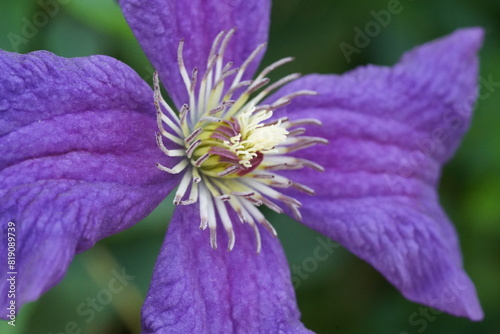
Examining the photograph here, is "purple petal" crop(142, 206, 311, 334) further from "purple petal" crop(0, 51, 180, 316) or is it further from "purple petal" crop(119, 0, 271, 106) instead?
"purple petal" crop(119, 0, 271, 106)

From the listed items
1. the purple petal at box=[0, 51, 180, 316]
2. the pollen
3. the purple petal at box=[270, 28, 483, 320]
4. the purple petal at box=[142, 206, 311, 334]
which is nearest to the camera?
the purple petal at box=[0, 51, 180, 316]

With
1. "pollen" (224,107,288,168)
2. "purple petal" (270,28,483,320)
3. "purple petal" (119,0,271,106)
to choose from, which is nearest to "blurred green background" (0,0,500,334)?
"purple petal" (270,28,483,320)

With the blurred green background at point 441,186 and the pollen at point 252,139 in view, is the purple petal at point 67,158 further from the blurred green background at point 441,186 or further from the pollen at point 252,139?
the blurred green background at point 441,186

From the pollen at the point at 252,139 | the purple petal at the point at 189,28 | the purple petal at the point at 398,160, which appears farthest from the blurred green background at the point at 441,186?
the pollen at the point at 252,139

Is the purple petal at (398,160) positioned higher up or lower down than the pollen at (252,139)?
lower down

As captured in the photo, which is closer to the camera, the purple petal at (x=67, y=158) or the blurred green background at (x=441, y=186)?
the purple petal at (x=67, y=158)

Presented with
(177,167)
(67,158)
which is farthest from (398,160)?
(67,158)

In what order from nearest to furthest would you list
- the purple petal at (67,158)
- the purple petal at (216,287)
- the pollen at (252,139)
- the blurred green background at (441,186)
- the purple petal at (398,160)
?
the purple petal at (67,158)
the purple petal at (216,287)
the pollen at (252,139)
the purple petal at (398,160)
the blurred green background at (441,186)
